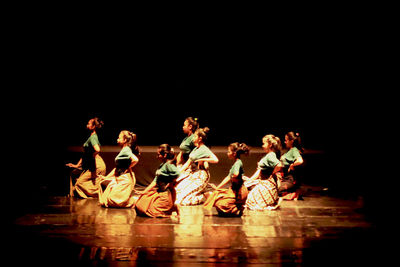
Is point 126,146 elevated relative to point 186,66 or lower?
lower

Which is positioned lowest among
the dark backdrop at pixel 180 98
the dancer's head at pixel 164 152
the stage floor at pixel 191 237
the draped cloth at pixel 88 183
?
the stage floor at pixel 191 237

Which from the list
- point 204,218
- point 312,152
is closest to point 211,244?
point 204,218

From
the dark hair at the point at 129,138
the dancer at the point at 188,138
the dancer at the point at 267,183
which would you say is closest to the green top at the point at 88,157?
the dark hair at the point at 129,138

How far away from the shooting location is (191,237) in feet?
16.6

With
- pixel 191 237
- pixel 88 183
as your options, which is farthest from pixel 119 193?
pixel 191 237

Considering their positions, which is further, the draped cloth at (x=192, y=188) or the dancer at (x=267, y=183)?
the draped cloth at (x=192, y=188)

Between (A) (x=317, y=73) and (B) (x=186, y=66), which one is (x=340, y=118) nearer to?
(A) (x=317, y=73)

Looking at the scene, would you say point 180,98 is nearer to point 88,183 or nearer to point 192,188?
point 88,183

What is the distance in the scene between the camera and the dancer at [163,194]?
5.81m

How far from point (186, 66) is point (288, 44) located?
2065mm

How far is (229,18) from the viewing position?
8.69m

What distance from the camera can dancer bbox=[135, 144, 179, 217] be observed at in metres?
5.81

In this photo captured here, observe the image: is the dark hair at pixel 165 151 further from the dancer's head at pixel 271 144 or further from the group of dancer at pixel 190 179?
the dancer's head at pixel 271 144

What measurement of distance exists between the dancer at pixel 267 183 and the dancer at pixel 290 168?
66 cm
